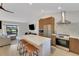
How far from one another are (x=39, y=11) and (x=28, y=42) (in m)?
0.74

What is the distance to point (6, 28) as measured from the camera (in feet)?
6.21

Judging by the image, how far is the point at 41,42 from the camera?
6.12 feet

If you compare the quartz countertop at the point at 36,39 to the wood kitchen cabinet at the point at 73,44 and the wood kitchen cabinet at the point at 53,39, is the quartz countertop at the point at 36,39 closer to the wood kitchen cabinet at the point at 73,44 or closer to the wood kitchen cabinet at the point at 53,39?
the wood kitchen cabinet at the point at 53,39

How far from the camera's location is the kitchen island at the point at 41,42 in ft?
5.60

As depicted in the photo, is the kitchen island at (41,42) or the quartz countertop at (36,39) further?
the quartz countertop at (36,39)

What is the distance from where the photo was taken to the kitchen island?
171 cm

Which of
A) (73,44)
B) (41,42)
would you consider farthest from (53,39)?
(73,44)

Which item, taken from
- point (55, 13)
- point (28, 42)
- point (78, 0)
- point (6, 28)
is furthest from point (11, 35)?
point (78, 0)

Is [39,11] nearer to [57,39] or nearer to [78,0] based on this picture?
[57,39]

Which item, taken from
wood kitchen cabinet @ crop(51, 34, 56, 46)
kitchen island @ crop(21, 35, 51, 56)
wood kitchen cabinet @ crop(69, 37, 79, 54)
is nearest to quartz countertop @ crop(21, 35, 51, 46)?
kitchen island @ crop(21, 35, 51, 56)

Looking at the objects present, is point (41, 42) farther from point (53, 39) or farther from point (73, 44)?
point (73, 44)

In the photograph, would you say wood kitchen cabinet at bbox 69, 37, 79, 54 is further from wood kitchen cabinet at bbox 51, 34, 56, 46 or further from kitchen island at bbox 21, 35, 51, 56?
kitchen island at bbox 21, 35, 51, 56

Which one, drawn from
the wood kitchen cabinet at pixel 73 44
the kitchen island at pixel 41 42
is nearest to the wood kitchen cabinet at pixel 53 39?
the kitchen island at pixel 41 42

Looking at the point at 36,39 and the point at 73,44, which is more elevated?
the point at 36,39
